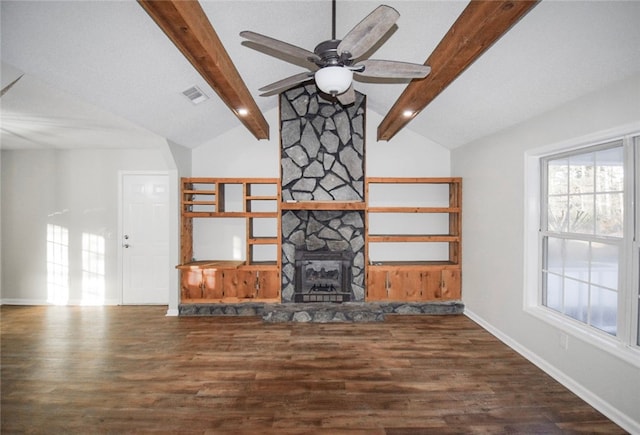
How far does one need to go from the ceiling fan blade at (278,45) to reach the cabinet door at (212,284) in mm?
3402

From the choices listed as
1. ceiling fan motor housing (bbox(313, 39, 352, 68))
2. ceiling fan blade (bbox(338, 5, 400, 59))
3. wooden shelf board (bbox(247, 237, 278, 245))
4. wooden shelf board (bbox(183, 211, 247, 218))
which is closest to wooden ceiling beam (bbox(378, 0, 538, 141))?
ceiling fan blade (bbox(338, 5, 400, 59))

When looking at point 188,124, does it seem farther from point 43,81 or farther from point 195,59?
point 195,59

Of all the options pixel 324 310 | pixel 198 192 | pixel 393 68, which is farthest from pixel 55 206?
pixel 393 68

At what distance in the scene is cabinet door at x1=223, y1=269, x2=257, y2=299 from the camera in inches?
176

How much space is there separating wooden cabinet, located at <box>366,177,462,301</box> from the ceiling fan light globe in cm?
267

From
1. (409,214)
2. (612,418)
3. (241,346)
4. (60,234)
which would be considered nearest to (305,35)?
(409,214)

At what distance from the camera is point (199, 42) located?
209cm

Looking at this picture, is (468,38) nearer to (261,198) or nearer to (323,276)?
(261,198)

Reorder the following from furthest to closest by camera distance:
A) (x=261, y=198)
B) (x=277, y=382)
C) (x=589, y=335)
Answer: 1. (x=261, y=198)
2. (x=277, y=382)
3. (x=589, y=335)

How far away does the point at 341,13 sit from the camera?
2.94 meters

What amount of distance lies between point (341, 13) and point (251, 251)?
3375mm

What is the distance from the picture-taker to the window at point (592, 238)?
2191 mm

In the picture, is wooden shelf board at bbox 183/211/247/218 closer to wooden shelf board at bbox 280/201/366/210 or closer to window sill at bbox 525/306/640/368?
wooden shelf board at bbox 280/201/366/210

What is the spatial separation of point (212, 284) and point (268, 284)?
819 millimetres
